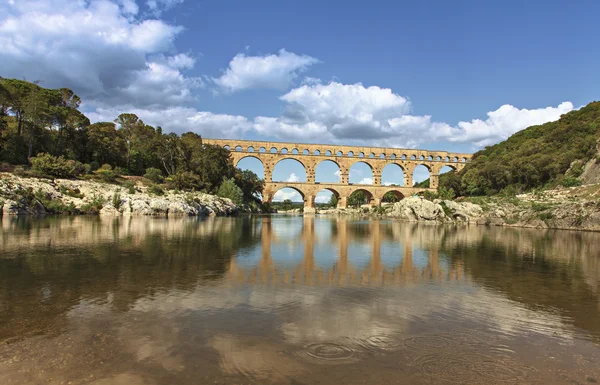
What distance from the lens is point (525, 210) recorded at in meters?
31.3

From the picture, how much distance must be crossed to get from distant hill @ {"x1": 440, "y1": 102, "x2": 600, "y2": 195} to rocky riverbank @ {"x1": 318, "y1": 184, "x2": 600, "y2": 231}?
9.30 m

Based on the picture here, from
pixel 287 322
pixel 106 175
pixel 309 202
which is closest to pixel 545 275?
pixel 287 322

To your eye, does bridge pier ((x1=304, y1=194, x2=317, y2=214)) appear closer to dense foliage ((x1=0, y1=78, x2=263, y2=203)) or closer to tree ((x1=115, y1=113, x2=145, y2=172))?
dense foliage ((x1=0, y1=78, x2=263, y2=203))

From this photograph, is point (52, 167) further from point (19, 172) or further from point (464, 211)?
point (464, 211)

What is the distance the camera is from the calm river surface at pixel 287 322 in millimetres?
3648

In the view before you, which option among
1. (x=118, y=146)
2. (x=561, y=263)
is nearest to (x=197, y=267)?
(x=561, y=263)

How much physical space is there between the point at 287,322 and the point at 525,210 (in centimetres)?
3214

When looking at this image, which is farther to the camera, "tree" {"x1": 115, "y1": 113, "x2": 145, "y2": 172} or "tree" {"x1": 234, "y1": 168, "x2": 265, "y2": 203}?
"tree" {"x1": 234, "y1": 168, "x2": 265, "y2": 203}

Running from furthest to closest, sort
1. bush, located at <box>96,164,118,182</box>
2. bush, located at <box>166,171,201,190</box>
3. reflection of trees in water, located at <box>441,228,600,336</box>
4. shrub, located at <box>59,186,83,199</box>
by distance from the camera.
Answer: bush, located at <box>166,171,201,190</box> < bush, located at <box>96,164,118,182</box> < shrub, located at <box>59,186,83,199</box> < reflection of trees in water, located at <box>441,228,600,336</box>

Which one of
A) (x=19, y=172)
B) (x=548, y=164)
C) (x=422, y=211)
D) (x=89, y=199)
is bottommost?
(x=422, y=211)

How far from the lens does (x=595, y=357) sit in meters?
4.16

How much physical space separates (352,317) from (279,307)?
1090mm

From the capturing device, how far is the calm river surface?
3.65 metres

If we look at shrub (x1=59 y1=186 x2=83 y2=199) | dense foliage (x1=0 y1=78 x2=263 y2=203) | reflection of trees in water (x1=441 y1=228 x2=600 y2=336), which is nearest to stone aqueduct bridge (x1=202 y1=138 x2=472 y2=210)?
dense foliage (x1=0 y1=78 x2=263 y2=203)
